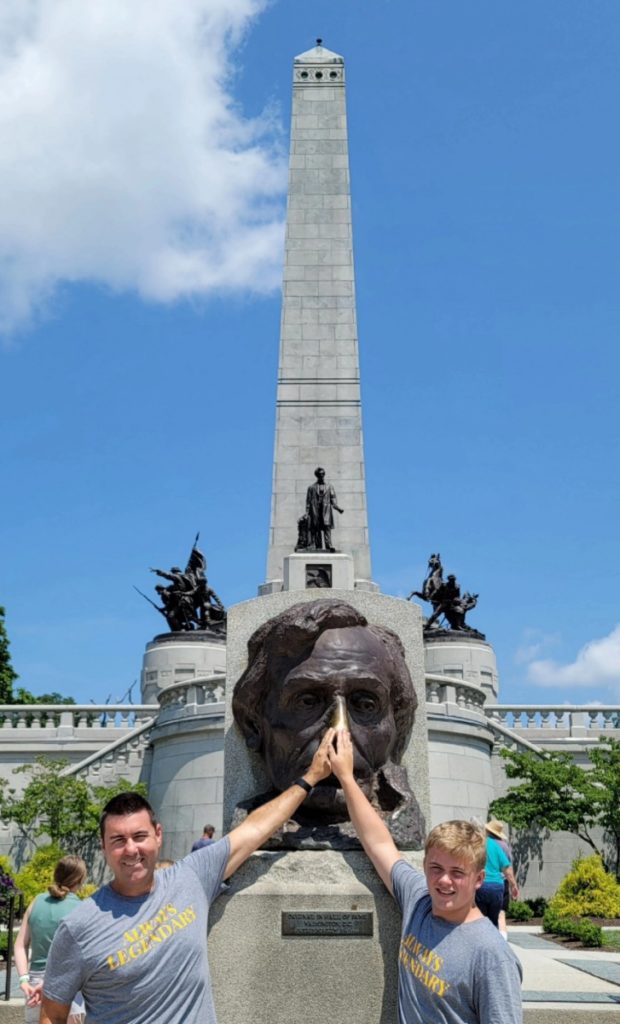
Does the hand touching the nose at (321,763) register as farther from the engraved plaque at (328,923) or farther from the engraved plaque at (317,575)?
the engraved plaque at (317,575)

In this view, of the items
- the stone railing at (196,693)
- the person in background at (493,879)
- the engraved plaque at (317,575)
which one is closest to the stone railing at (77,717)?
the stone railing at (196,693)

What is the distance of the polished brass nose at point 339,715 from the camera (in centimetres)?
535

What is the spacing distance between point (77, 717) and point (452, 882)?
32442mm

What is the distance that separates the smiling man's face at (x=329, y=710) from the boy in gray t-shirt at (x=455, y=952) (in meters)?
1.84

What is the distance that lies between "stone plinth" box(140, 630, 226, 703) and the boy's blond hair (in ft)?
110

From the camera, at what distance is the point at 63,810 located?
27.9m

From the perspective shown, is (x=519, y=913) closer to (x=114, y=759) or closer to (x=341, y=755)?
(x=114, y=759)

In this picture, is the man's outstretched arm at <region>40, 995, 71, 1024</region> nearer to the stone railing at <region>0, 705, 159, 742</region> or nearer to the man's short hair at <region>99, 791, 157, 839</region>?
the man's short hair at <region>99, 791, 157, 839</region>

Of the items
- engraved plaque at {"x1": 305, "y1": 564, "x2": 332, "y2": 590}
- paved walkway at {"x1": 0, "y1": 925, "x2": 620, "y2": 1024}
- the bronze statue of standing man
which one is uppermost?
the bronze statue of standing man

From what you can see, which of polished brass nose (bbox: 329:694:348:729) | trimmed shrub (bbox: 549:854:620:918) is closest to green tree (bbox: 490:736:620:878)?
trimmed shrub (bbox: 549:854:620:918)

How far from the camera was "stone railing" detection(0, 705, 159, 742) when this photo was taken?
Answer: 3316 cm

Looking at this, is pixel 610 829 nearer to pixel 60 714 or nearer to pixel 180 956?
pixel 60 714

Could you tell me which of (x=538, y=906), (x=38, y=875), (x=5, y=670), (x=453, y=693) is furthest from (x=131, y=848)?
(x=5, y=670)

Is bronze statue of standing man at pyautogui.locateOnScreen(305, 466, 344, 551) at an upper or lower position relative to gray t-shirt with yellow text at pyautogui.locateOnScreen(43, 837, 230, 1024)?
upper
